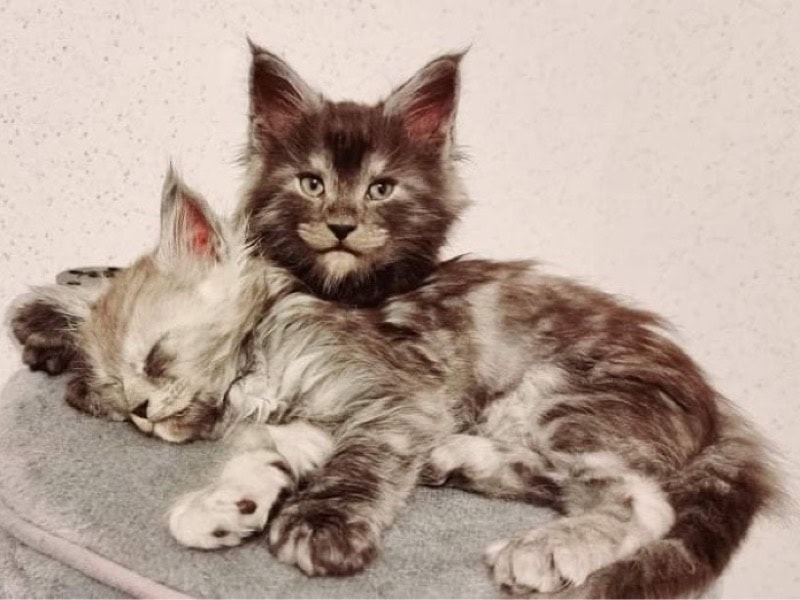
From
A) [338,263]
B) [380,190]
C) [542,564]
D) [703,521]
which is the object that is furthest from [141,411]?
[703,521]

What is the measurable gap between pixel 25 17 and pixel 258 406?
0.86m

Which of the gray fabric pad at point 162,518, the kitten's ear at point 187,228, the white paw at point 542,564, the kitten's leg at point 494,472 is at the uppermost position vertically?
the kitten's ear at point 187,228

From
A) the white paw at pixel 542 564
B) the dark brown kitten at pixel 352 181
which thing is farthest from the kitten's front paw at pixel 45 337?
the white paw at pixel 542 564

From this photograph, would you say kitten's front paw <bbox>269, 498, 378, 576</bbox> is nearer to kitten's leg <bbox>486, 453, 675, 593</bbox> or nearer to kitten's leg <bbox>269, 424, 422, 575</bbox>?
kitten's leg <bbox>269, 424, 422, 575</bbox>

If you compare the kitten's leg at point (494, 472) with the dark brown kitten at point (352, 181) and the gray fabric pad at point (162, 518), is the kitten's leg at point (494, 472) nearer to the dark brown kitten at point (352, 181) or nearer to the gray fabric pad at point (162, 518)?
the gray fabric pad at point (162, 518)

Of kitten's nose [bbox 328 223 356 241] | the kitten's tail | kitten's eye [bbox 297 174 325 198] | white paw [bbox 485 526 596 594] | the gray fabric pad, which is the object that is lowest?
the gray fabric pad

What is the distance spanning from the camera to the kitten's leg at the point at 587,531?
0.96 meters

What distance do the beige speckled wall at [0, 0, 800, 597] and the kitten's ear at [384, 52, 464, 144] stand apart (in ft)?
0.37

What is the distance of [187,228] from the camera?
4.24ft

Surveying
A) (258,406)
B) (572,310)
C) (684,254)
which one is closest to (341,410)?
(258,406)

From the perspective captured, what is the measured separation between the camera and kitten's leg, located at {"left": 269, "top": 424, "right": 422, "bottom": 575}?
0.96 metres

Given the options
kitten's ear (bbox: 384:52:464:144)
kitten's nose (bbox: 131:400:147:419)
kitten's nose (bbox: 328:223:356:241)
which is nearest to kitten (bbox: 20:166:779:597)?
kitten's nose (bbox: 131:400:147:419)

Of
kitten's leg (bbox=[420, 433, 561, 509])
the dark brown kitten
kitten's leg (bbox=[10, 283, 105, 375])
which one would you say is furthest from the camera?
kitten's leg (bbox=[10, 283, 105, 375])

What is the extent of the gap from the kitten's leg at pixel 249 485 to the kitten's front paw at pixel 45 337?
364mm
